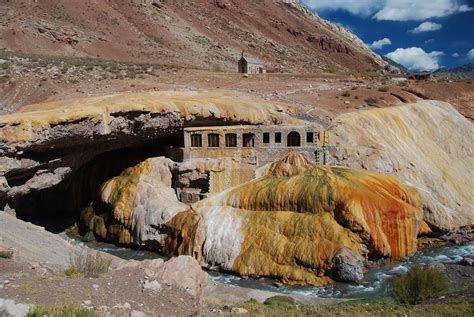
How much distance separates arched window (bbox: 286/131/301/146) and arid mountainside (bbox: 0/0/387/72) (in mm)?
51185

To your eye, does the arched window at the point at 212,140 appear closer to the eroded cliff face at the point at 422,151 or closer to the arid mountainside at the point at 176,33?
the eroded cliff face at the point at 422,151

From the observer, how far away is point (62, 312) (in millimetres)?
8859

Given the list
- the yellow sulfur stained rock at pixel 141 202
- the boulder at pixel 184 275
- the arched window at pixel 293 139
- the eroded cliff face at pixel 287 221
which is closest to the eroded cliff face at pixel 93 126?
the yellow sulfur stained rock at pixel 141 202

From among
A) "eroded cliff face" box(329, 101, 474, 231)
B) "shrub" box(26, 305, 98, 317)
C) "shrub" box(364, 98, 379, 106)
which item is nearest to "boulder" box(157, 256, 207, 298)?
"shrub" box(26, 305, 98, 317)

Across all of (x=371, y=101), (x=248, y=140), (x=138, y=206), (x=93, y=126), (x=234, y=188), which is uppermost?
(x=371, y=101)

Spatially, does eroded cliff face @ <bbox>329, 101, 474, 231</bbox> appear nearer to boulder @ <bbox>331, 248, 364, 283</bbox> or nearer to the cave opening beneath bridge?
boulder @ <bbox>331, 248, 364, 283</bbox>

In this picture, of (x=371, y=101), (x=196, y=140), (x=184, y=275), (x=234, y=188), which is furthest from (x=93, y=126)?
(x=371, y=101)

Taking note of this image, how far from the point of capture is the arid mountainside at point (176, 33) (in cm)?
7331

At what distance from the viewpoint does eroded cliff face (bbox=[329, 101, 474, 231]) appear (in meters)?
30.8

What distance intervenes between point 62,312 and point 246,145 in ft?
73.0

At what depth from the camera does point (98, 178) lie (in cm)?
3531

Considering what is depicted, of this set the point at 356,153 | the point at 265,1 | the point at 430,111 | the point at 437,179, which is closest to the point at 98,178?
the point at 356,153

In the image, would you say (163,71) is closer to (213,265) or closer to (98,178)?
(98,178)

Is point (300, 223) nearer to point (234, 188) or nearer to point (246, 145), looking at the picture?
point (234, 188)
